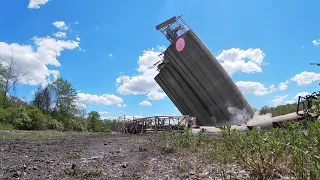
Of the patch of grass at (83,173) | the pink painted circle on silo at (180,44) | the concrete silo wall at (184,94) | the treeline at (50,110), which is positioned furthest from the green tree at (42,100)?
the patch of grass at (83,173)

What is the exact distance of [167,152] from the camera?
6859 mm

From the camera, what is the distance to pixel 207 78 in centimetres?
2475

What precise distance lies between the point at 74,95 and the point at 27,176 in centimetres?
5041

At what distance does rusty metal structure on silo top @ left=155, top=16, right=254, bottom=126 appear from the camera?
24.3m

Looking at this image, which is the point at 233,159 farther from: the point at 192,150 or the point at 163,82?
the point at 163,82

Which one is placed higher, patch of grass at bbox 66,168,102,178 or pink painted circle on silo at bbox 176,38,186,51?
pink painted circle on silo at bbox 176,38,186,51

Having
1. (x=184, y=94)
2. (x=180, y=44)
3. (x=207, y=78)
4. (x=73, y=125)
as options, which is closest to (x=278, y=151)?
(x=207, y=78)

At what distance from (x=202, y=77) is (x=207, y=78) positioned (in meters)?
0.51

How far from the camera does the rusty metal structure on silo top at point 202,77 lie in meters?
24.3

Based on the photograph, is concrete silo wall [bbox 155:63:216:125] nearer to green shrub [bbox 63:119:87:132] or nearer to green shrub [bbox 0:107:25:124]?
green shrub [bbox 63:119:87:132]

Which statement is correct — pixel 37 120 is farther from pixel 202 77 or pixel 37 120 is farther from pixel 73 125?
pixel 202 77

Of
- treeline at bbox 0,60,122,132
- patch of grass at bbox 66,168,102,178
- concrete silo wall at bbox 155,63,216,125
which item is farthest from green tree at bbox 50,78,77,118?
patch of grass at bbox 66,168,102,178

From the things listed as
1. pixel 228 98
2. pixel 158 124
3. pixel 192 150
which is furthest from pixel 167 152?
pixel 228 98

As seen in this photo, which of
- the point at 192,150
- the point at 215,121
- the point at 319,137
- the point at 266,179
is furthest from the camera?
the point at 215,121
